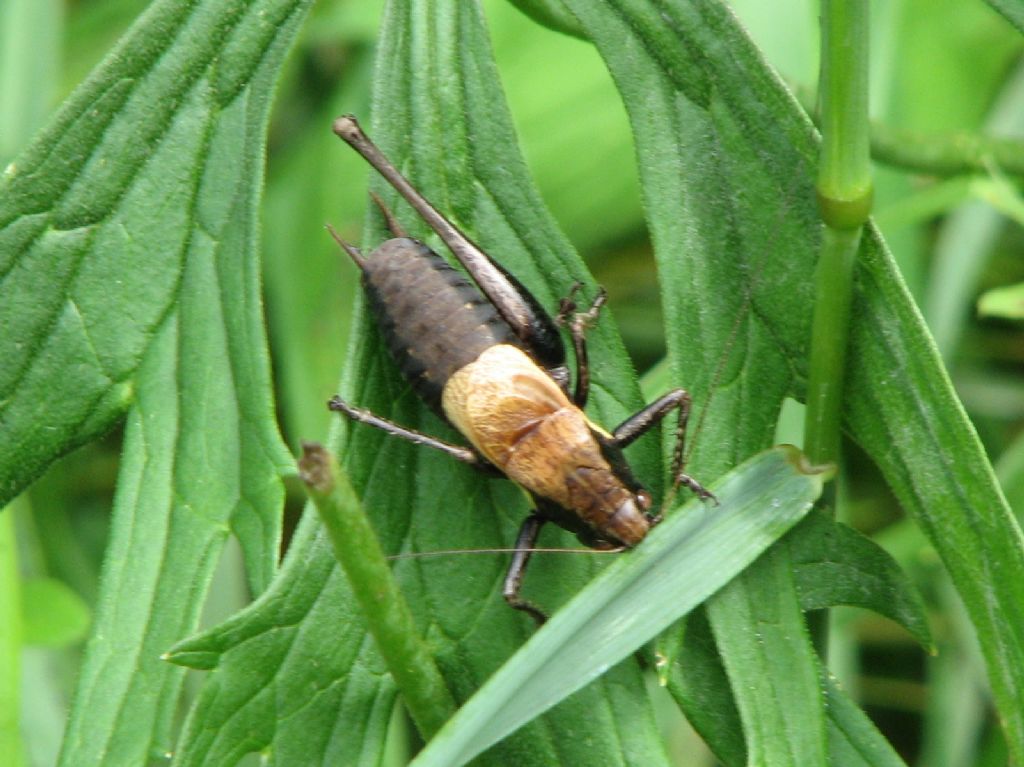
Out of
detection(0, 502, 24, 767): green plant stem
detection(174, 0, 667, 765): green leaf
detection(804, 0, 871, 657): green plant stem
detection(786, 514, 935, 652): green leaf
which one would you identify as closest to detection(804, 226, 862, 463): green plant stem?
detection(804, 0, 871, 657): green plant stem

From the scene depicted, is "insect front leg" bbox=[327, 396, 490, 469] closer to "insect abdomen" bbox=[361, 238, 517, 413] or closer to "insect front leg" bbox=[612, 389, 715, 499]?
"insect abdomen" bbox=[361, 238, 517, 413]

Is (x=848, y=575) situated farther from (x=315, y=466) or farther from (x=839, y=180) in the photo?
(x=315, y=466)

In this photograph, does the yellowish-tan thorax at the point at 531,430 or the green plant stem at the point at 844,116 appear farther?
the yellowish-tan thorax at the point at 531,430

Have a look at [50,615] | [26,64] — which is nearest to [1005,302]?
[50,615]

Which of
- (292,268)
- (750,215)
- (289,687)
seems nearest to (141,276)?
(289,687)

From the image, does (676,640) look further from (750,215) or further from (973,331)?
(973,331)

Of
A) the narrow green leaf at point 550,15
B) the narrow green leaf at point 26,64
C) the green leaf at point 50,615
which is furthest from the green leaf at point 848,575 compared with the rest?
the narrow green leaf at point 26,64

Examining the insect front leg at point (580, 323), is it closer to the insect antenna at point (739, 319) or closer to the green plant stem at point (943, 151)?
the insect antenna at point (739, 319)
